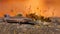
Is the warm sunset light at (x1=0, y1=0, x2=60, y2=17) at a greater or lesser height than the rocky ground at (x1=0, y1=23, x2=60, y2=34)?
greater

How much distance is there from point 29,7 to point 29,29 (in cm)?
44

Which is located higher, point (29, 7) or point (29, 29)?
point (29, 7)

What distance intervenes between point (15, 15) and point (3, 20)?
222 millimetres

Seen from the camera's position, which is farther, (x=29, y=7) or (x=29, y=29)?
(x=29, y=7)

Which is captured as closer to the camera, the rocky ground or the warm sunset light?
the rocky ground

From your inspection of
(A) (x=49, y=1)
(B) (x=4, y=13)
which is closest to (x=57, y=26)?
(A) (x=49, y=1)

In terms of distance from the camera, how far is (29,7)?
5.27 ft

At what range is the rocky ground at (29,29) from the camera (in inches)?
47.2

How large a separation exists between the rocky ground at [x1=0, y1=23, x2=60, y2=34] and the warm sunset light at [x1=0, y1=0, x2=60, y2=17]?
1.09ft

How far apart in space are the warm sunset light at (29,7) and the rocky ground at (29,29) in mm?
331

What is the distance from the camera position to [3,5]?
1.63m

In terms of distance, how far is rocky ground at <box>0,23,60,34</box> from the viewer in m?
1.20

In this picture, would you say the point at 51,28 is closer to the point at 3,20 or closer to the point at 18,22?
the point at 18,22

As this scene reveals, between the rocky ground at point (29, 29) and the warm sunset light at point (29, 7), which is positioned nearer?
the rocky ground at point (29, 29)
